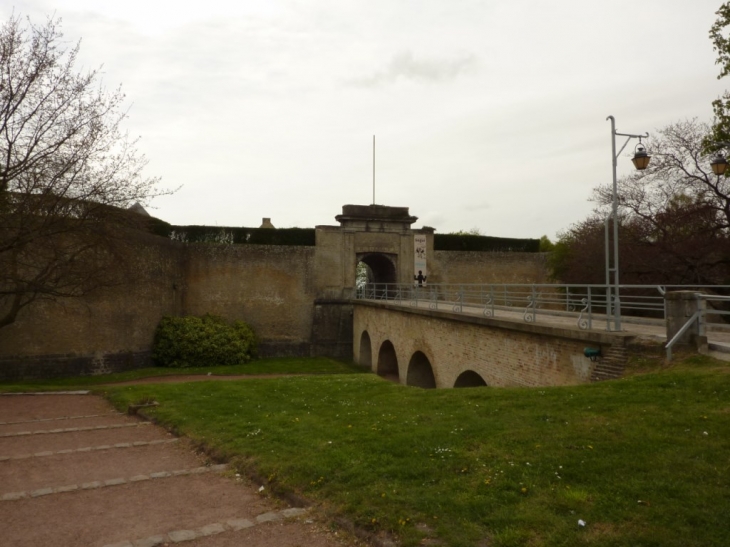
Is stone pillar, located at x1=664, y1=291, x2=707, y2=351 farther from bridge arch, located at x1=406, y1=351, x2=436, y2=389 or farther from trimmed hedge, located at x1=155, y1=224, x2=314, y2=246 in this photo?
trimmed hedge, located at x1=155, y1=224, x2=314, y2=246

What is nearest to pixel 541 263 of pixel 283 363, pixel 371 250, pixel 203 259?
pixel 371 250

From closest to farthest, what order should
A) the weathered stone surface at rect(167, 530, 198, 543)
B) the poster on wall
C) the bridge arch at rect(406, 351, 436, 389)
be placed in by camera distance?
the weathered stone surface at rect(167, 530, 198, 543)
the bridge arch at rect(406, 351, 436, 389)
the poster on wall

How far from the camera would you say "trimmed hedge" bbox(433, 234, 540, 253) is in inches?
1299

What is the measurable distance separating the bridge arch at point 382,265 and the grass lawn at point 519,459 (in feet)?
72.2

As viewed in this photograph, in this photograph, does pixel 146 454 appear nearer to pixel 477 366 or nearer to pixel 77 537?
pixel 77 537

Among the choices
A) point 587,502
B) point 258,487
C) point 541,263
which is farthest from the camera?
point 541,263

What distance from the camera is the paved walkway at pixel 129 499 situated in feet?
15.6

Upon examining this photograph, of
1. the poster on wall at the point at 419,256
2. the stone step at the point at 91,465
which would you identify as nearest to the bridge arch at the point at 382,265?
the poster on wall at the point at 419,256

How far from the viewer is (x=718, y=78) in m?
14.3

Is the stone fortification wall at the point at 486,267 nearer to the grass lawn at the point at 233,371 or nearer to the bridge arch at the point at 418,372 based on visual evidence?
the grass lawn at the point at 233,371

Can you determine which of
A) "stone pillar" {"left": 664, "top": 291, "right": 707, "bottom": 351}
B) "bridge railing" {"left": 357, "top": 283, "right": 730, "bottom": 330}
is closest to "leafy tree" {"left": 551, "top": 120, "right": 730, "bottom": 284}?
"bridge railing" {"left": 357, "top": 283, "right": 730, "bottom": 330}

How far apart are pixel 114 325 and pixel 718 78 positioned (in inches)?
893

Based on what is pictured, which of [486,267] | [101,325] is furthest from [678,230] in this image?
[101,325]

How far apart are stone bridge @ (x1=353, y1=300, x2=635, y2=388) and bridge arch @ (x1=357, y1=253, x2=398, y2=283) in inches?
332
